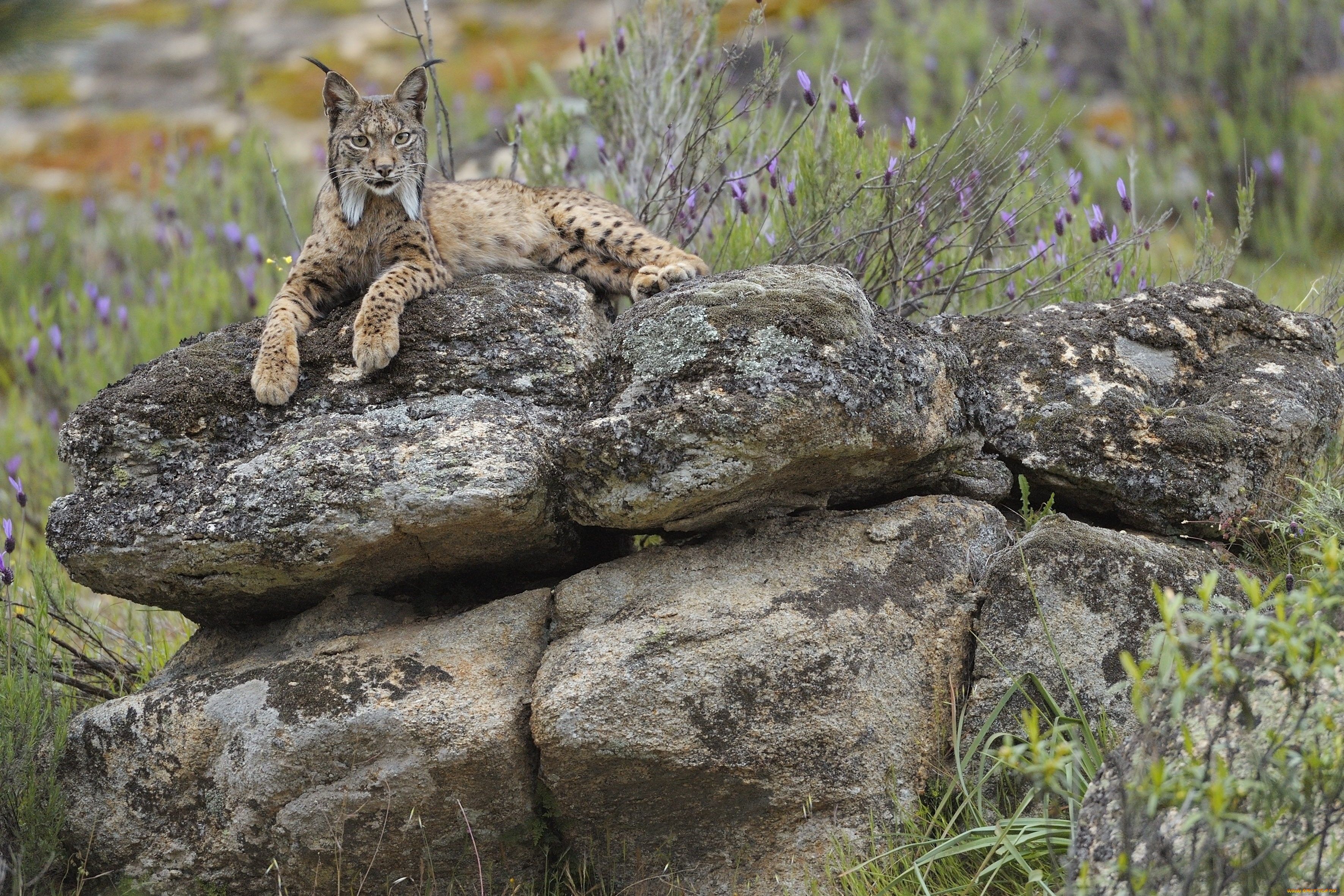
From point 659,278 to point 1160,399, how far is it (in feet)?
5.17

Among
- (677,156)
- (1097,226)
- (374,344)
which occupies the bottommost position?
(1097,226)

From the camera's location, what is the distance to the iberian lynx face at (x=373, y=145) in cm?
375

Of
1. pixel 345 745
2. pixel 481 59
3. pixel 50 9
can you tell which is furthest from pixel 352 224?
pixel 481 59

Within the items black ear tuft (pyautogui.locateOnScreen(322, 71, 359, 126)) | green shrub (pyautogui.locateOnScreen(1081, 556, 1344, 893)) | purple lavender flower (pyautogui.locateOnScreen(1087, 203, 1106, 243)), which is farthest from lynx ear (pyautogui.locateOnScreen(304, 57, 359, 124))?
green shrub (pyautogui.locateOnScreen(1081, 556, 1344, 893))

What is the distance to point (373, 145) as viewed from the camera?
12.4 feet

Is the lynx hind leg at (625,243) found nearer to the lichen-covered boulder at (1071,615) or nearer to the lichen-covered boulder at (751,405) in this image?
the lichen-covered boulder at (751,405)

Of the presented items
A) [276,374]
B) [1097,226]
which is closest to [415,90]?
[276,374]

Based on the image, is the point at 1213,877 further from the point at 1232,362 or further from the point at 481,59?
the point at 481,59

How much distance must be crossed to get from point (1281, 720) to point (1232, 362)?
1.61 meters

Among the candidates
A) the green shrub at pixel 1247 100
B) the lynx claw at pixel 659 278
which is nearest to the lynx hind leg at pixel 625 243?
the lynx claw at pixel 659 278

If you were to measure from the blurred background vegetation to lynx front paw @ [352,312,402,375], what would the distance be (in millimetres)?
1186

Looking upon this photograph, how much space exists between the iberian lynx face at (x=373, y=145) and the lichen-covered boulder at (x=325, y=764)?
147cm

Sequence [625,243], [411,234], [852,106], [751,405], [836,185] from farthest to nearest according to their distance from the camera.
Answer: [836,185] < [852,106] < [625,243] < [411,234] < [751,405]

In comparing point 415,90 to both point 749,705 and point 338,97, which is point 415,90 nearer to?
point 338,97
